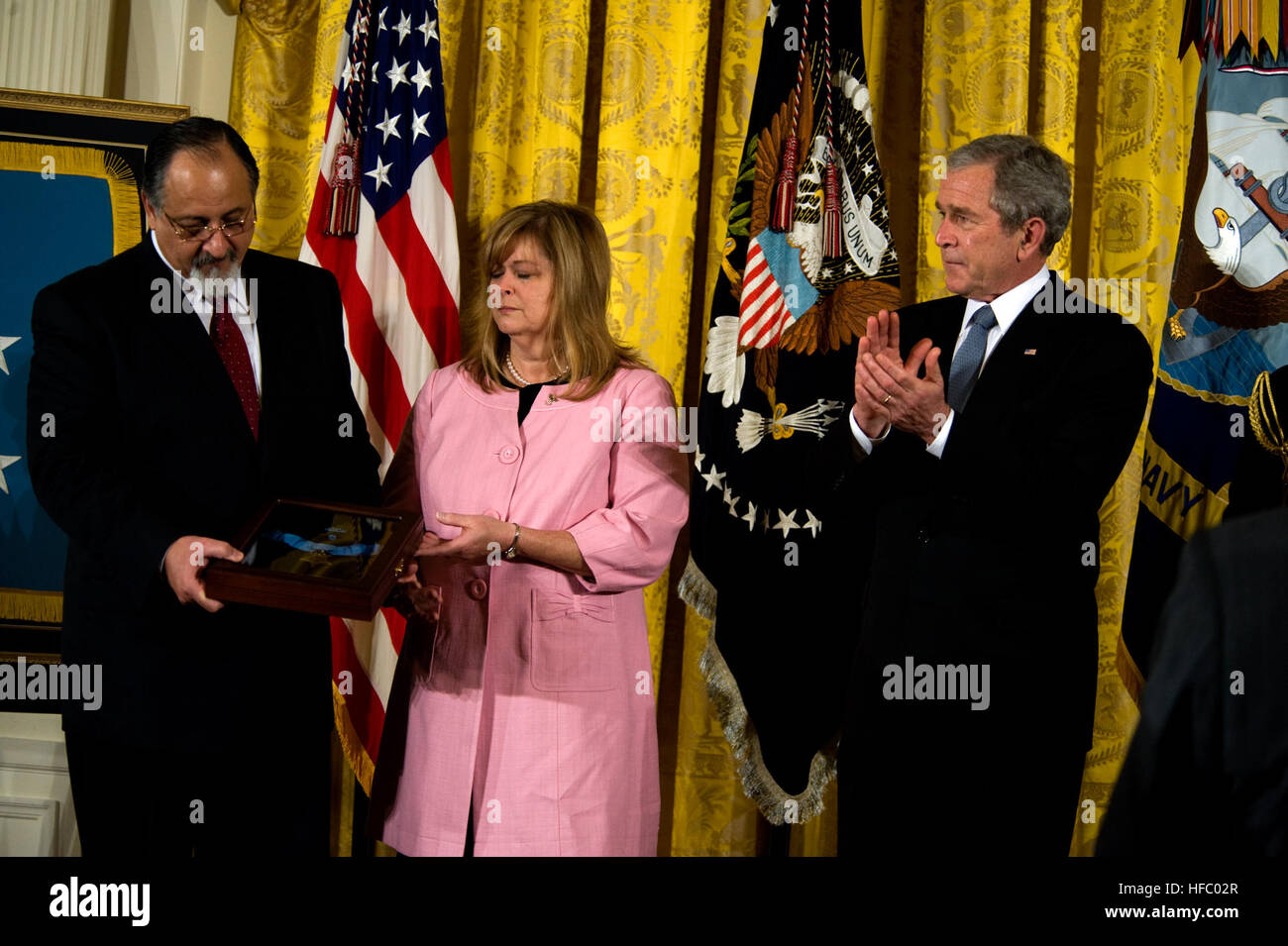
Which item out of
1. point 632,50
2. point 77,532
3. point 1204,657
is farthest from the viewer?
point 632,50

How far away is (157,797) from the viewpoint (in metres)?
2.49

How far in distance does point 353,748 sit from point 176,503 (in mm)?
1270

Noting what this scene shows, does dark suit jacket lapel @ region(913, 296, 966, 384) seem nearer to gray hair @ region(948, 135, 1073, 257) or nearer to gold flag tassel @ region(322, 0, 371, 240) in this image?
gray hair @ region(948, 135, 1073, 257)

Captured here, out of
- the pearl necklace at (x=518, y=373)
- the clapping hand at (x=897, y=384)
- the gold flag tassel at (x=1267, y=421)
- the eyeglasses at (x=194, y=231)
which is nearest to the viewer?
the clapping hand at (x=897, y=384)

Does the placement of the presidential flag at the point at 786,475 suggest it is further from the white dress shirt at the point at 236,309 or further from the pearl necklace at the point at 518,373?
the white dress shirt at the point at 236,309

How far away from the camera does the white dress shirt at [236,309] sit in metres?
2.58

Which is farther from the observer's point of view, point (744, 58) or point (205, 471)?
point (744, 58)

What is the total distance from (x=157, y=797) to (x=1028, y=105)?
11.4 feet

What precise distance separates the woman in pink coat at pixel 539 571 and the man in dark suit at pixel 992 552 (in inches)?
20.2

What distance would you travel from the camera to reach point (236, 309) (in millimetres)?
2656

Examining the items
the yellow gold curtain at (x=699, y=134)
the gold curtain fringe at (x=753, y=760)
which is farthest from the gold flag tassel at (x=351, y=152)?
the gold curtain fringe at (x=753, y=760)

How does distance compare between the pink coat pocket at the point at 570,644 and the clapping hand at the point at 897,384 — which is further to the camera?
the pink coat pocket at the point at 570,644
